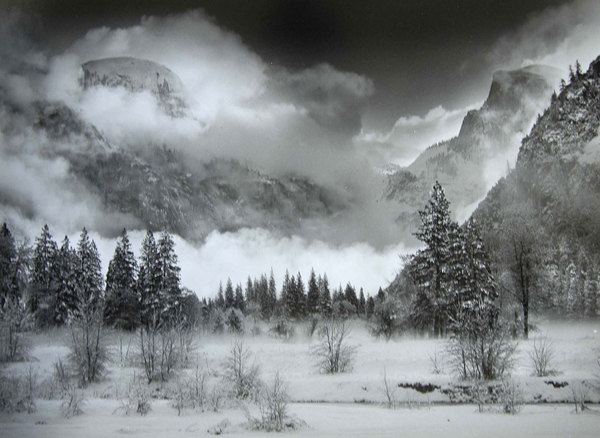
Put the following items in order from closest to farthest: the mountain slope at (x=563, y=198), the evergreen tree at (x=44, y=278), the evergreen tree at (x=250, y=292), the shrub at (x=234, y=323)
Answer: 1. the evergreen tree at (x=44, y=278)
2. the mountain slope at (x=563, y=198)
3. the shrub at (x=234, y=323)
4. the evergreen tree at (x=250, y=292)

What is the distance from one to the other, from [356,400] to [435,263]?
16.9 meters

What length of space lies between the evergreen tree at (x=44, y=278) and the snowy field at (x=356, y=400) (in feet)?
11.2

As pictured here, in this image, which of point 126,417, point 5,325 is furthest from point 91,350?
point 126,417

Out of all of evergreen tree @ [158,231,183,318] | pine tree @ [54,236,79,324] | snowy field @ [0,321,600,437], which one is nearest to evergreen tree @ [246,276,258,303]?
evergreen tree @ [158,231,183,318]

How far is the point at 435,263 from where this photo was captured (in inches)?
1369

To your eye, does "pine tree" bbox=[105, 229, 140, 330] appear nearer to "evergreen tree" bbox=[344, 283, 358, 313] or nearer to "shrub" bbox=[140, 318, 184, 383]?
"shrub" bbox=[140, 318, 184, 383]

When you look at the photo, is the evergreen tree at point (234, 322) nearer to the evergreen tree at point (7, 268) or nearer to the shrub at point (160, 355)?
the shrub at point (160, 355)

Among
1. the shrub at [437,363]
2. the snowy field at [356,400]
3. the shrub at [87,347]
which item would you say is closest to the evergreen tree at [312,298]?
the snowy field at [356,400]

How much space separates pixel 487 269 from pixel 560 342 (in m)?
7.93

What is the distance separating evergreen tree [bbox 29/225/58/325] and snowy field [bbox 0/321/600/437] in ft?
11.2

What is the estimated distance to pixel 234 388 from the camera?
73.8 feet

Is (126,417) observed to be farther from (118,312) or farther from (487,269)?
(118,312)

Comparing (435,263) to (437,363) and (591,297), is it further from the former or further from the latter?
(591,297)

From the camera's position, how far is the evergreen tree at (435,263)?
112 feet
